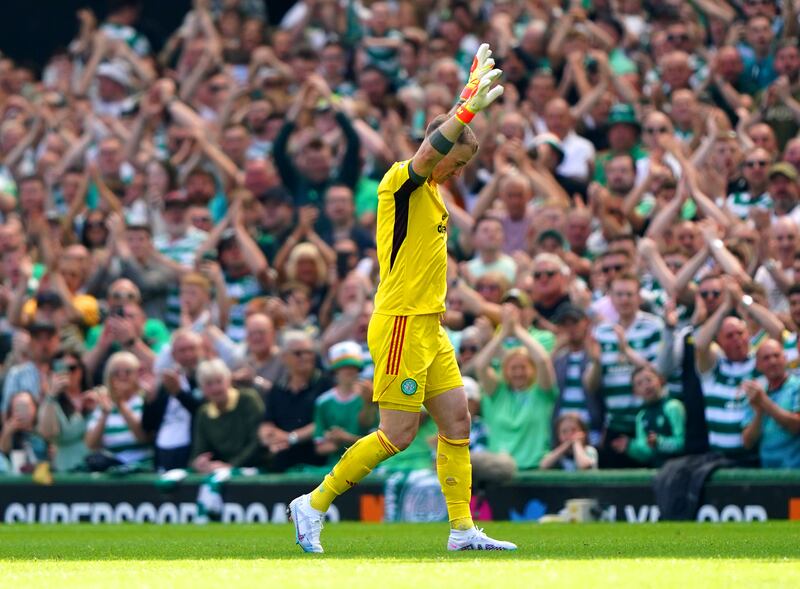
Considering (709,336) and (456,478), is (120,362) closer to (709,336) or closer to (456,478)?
(709,336)

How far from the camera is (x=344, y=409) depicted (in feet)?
50.0

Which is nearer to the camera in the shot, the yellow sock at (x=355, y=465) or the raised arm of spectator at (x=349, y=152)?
the yellow sock at (x=355, y=465)

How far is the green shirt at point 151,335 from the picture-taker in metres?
17.8

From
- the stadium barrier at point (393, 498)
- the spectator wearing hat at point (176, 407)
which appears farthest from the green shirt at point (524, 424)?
the spectator wearing hat at point (176, 407)

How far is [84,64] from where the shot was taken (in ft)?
80.4

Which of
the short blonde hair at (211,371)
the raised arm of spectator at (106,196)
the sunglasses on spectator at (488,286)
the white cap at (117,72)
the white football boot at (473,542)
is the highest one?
the white cap at (117,72)

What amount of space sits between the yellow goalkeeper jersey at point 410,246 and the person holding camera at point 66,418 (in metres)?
7.63

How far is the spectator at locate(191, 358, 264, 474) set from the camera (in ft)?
51.3

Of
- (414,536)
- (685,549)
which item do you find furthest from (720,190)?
(685,549)

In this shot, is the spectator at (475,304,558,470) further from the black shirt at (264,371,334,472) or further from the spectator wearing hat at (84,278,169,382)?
the spectator wearing hat at (84,278,169,382)

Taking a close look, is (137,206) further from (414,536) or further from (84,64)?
(414,536)

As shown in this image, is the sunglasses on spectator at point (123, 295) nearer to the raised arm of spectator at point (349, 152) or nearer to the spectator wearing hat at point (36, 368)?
the spectator wearing hat at point (36, 368)

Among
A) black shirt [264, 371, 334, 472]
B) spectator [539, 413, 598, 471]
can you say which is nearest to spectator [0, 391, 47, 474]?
black shirt [264, 371, 334, 472]

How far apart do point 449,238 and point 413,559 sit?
856 centimetres
